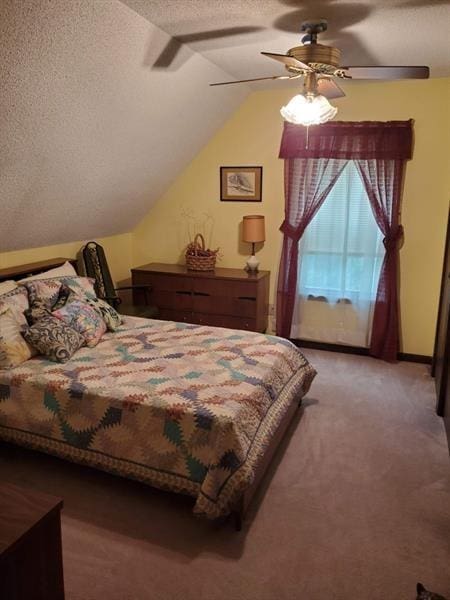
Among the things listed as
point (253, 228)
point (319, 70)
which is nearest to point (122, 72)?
point (319, 70)

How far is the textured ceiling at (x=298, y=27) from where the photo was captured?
2.35 m

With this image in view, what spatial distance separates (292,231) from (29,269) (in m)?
2.39

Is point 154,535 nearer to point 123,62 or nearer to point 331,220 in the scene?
point 123,62

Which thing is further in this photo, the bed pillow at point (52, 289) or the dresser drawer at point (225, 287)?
the dresser drawer at point (225, 287)

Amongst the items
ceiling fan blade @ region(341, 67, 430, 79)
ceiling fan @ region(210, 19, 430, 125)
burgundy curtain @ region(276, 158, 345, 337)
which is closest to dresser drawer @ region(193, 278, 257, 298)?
burgundy curtain @ region(276, 158, 345, 337)

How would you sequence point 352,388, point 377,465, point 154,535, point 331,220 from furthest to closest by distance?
point 331,220
point 352,388
point 377,465
point 154,535

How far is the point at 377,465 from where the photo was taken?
270cm

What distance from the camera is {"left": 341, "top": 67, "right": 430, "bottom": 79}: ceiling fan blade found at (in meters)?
2.35

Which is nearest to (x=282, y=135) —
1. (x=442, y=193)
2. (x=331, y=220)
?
(x=331, y=220)

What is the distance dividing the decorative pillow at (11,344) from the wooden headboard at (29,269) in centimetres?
65

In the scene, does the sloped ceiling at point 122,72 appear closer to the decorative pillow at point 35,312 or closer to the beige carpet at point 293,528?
the decorative pillow at point 35,312

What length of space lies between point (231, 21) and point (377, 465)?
2.72 meters

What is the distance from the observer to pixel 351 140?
405cm

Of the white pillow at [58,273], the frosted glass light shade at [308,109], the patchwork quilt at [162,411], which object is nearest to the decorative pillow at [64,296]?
the white pillow at [58,273]
